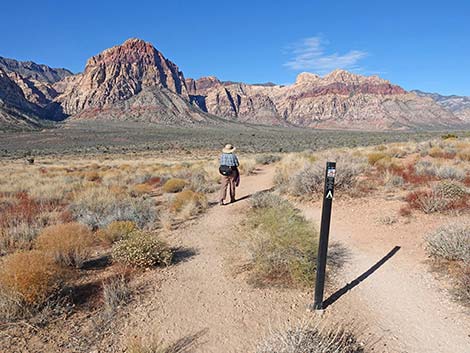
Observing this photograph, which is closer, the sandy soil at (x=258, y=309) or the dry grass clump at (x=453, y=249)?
the sandy soil at (x=258, y=309)

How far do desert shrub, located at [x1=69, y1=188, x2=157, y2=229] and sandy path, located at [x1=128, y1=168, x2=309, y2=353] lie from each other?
282 cm

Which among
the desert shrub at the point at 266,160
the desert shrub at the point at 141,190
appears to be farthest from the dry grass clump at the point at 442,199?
the desert shrub at the point at 266,160

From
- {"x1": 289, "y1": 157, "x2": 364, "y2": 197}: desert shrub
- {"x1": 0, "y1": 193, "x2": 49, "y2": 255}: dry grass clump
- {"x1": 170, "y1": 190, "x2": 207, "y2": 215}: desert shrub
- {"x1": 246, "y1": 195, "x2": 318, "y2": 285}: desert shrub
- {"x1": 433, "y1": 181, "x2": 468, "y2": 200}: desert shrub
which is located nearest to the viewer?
{"x1": 246, "y1": 195, "x2": 318, "y2": 285}: desert shrub

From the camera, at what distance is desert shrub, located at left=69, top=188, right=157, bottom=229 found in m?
8.18

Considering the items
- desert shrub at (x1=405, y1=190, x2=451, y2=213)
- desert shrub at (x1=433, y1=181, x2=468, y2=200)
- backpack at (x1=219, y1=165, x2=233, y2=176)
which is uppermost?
backpack at (x1=219, y1=165, x2=233, y2=176)

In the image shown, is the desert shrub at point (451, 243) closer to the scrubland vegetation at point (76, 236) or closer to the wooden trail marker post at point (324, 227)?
the wooden trail marker post at point (324, 227)

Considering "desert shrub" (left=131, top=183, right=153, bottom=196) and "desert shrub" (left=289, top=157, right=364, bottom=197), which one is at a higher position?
"desert shrub" (left=289, top=157, right=364, bottom=197)

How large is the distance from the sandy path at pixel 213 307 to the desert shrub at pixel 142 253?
0.30 m

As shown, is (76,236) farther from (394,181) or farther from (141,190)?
(394,181)

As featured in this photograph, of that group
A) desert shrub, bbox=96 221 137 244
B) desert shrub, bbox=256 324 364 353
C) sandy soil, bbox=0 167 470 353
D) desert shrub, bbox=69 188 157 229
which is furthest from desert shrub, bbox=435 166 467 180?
desert shrub, bbox=96 221 137 244

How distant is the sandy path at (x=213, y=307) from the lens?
12.8 feet

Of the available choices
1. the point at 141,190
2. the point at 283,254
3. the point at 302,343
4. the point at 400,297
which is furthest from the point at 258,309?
the point at 141,190

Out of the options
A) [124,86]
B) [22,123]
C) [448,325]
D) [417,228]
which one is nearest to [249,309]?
[448,325]

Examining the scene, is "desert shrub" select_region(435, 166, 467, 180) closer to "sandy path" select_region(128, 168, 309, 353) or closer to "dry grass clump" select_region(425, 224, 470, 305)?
"dry grass clump" select_region(425, 224, 470, 305)
